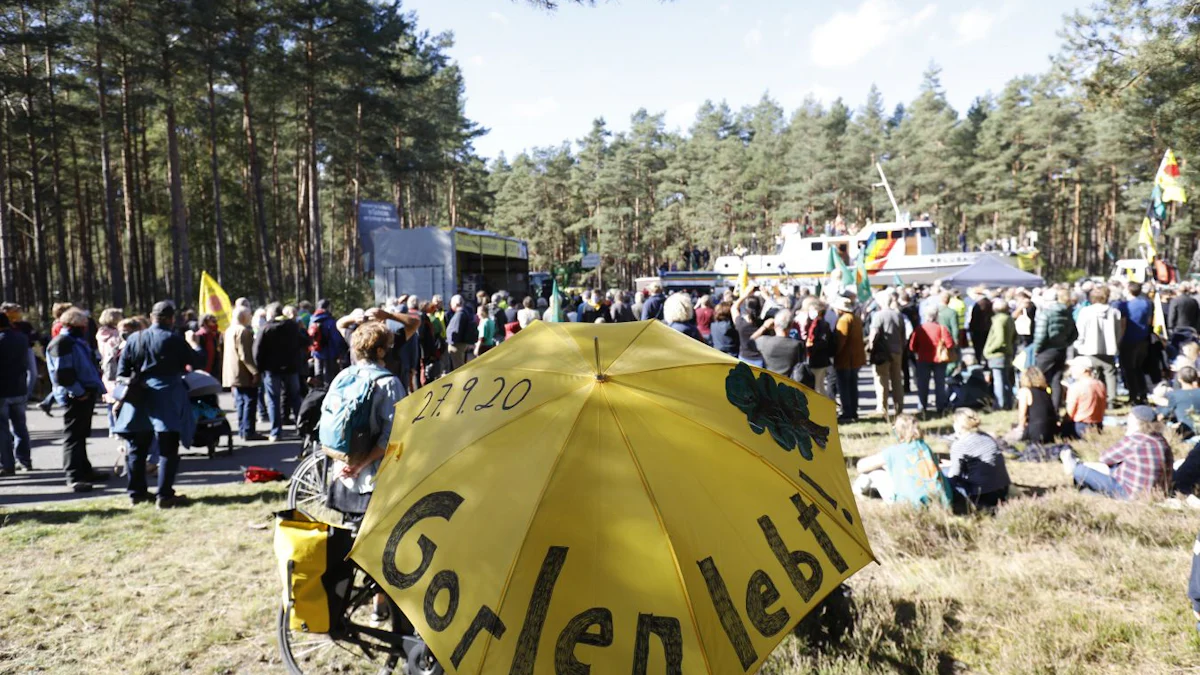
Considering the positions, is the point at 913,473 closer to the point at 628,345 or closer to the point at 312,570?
the point at 628,345

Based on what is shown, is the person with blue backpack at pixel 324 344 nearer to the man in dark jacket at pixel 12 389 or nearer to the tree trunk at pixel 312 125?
the man in dark jacket at pixel 12 389

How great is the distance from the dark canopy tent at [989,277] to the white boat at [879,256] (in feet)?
28.1

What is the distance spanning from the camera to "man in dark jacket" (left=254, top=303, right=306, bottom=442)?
8398mm

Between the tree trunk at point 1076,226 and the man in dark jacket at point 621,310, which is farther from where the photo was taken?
the tree trunk at point 1076,226

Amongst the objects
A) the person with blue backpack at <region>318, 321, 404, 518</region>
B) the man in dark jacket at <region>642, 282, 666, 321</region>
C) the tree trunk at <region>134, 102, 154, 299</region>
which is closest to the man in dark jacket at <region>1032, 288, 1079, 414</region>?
the man in dark jacket at <region>642, 282, 666, 321</region>

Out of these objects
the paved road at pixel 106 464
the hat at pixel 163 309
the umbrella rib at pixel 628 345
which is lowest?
the paved road at pixel 106 464

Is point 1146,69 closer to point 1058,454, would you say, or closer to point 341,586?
point 1058,454

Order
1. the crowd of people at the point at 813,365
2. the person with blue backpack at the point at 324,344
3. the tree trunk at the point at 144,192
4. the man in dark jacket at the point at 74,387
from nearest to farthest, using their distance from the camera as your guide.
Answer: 1. the crowd of people at the point at 813,365
2. the man in dark jacket at the point at 74,387
3. the person with blue backpack at the point at 324,344
4. the tree trunk at the point at 144,192

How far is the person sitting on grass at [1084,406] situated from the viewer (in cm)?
754

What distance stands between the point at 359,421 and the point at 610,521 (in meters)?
2.17

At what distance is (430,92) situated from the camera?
35656 mm

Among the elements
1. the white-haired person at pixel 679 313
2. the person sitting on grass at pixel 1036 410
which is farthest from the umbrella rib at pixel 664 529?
the person sitting on grass at pixel 1036 410

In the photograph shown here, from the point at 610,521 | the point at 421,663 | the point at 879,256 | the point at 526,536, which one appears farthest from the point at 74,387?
the point at 879,256

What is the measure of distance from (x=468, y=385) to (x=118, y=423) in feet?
16.1
